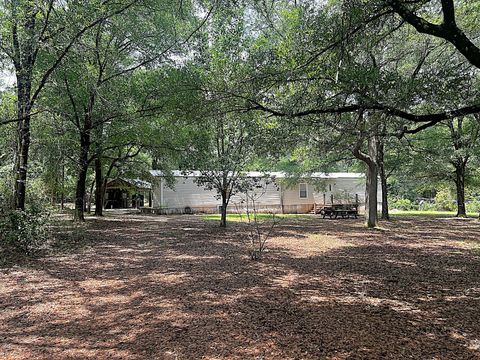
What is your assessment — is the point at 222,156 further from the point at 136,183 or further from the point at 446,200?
the point at 446,200

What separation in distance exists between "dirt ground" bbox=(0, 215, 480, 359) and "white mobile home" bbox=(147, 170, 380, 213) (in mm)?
15679

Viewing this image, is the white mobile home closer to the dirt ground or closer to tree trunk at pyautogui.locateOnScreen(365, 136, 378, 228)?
tree trunk at pyautogui.locateOnScreen(365, 136, 378, 228)

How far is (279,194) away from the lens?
27.2 meters

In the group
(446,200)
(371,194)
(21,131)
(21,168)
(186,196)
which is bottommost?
(446,200)

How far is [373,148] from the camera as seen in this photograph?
1446cm

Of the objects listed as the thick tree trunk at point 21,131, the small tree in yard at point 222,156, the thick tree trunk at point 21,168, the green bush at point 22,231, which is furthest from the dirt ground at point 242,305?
the small tree in yard at point 222,156

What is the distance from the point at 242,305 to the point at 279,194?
902 inches

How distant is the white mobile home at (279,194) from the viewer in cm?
2464

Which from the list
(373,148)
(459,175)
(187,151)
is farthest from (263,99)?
(459,175)

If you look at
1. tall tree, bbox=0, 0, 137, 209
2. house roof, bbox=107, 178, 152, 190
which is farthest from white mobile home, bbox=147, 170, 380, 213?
tall tree, bbox=0, 0, 137, 209

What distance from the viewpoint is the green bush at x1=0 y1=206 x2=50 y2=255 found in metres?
7.95

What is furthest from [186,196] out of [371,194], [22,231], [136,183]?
[22,231]

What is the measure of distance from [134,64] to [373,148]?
10382 mm

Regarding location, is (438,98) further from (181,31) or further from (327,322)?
(181,31)
